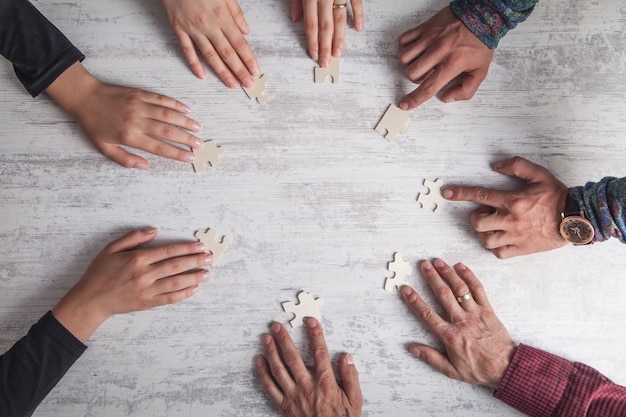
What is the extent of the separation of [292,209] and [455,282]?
1.88 feet

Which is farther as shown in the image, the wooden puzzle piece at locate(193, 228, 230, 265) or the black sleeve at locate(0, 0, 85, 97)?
the wooden puzzle piece at locate(193, 228, 230, 265)

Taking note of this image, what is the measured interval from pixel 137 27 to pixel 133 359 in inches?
42.5

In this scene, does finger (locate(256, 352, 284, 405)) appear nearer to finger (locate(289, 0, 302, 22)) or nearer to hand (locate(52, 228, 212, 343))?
hand (locate(52, 228, 212, 343))

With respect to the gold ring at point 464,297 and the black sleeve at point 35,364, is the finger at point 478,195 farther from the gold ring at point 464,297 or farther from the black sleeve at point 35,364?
the black sleeve at point 35,364

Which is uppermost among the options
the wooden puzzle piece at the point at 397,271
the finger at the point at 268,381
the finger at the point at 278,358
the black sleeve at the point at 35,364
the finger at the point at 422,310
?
the wooden puzzle piece at the point at 397,271

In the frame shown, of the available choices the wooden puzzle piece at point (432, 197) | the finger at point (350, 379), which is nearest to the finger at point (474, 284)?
the wooden puzzle piece at point (432, 197)

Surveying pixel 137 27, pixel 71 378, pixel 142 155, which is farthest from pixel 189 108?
pixel 71 378

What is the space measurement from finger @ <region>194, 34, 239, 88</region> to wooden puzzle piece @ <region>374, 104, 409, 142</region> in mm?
494

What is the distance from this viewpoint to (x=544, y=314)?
168 centimetres

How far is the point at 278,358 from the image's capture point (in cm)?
163

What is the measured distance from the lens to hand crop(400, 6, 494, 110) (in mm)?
1595

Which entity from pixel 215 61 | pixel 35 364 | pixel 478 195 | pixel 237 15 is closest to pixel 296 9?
pixel 237 15

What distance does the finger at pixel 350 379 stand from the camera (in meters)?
1.61

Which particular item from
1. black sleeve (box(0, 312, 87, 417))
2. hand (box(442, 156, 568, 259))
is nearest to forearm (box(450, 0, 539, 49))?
hand (box(442, 156, 568, 259))
